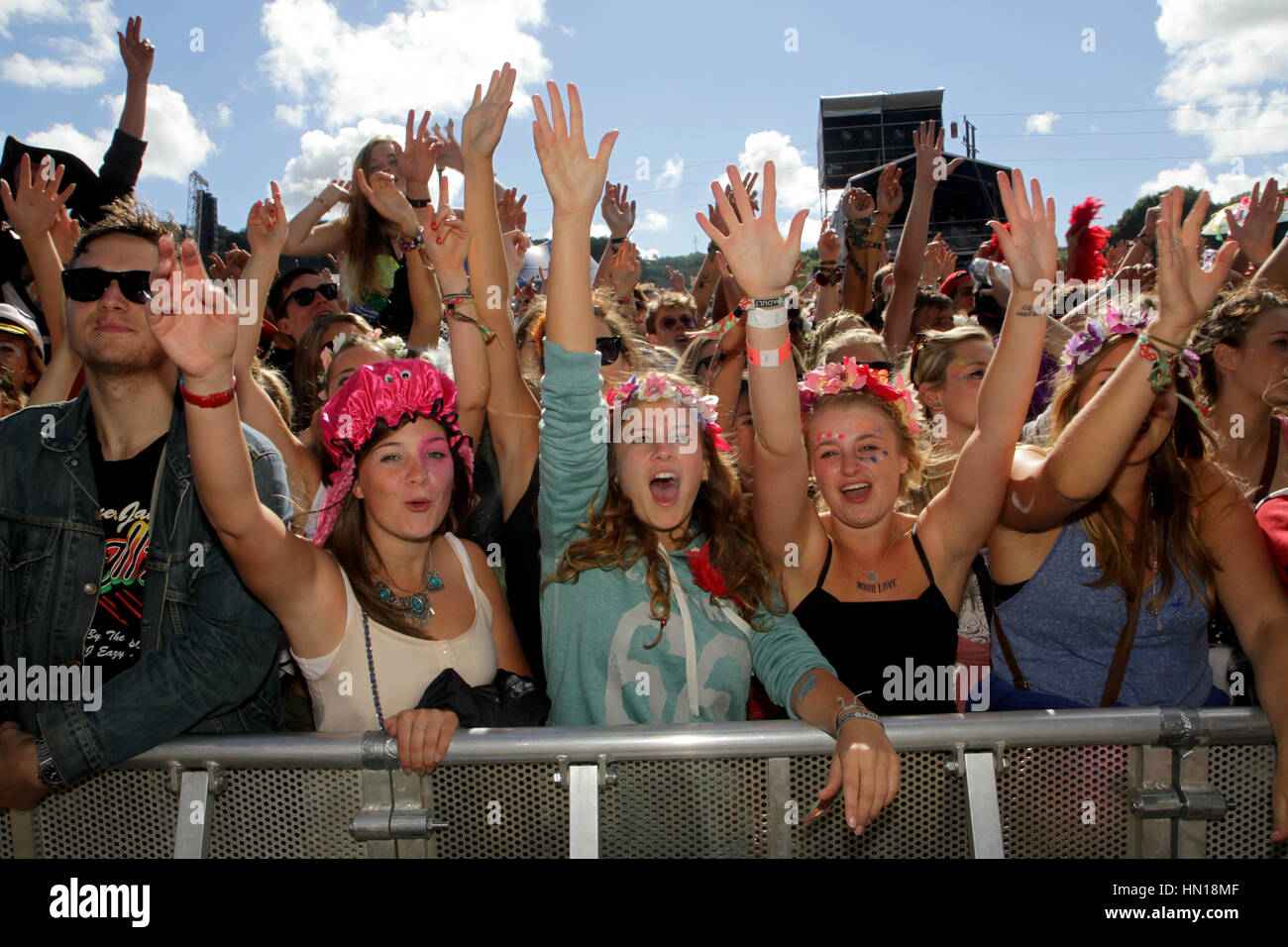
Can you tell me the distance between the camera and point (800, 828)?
203 centimetres

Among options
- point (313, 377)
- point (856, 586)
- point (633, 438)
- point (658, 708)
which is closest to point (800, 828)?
point (658, 708)

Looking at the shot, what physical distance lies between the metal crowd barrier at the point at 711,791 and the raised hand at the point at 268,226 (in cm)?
216

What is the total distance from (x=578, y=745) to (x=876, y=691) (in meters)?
0.99

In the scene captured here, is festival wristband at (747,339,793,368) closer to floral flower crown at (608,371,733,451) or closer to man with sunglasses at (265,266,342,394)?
floral flower crown at (608,371,733,451)

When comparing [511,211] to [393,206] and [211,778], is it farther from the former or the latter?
[211,778]

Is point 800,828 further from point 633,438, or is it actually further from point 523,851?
point 633,438

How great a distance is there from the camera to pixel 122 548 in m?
2.52

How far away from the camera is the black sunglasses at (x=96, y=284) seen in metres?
2.62

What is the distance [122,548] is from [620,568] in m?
1.44

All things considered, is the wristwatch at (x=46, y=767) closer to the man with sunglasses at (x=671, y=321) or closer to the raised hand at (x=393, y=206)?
the raised hand at (x=393, y=206)

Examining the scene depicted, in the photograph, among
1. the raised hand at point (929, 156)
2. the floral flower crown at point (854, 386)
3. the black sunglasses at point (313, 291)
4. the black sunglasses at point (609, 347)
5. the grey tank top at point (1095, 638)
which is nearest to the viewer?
the grey tank top at point (1095, 638)

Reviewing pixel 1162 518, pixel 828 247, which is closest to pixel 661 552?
pixel 1162 518

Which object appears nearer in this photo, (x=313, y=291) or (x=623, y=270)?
(x=313, y=291)

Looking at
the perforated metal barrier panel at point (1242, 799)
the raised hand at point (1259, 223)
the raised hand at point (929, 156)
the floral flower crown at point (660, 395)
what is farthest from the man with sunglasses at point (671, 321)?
the perforated metal barrier panel at point (1242, 799)
